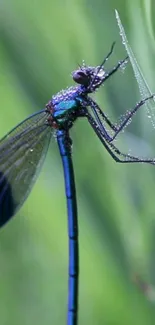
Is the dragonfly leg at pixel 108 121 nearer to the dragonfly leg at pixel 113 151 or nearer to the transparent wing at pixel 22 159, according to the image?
the dragonfly leg at pixel 113 151

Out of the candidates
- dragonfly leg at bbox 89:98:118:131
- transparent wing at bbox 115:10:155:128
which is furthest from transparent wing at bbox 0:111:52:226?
transparent wing at bbox 115:10:155:128

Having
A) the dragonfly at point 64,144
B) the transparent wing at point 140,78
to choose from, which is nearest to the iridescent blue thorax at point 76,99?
the dragonfly at point 64,144

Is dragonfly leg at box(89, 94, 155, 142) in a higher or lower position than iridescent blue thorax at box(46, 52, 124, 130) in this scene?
lower

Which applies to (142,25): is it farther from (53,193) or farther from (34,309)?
(34,309)

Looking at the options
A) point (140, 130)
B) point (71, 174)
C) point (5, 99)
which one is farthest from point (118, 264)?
point (5, 99)

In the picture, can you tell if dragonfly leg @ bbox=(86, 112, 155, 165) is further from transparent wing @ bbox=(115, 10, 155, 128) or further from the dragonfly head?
transparent wing @ bbox=(115, 10, 155, 128)

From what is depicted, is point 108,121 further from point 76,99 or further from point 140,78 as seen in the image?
point 140,78
